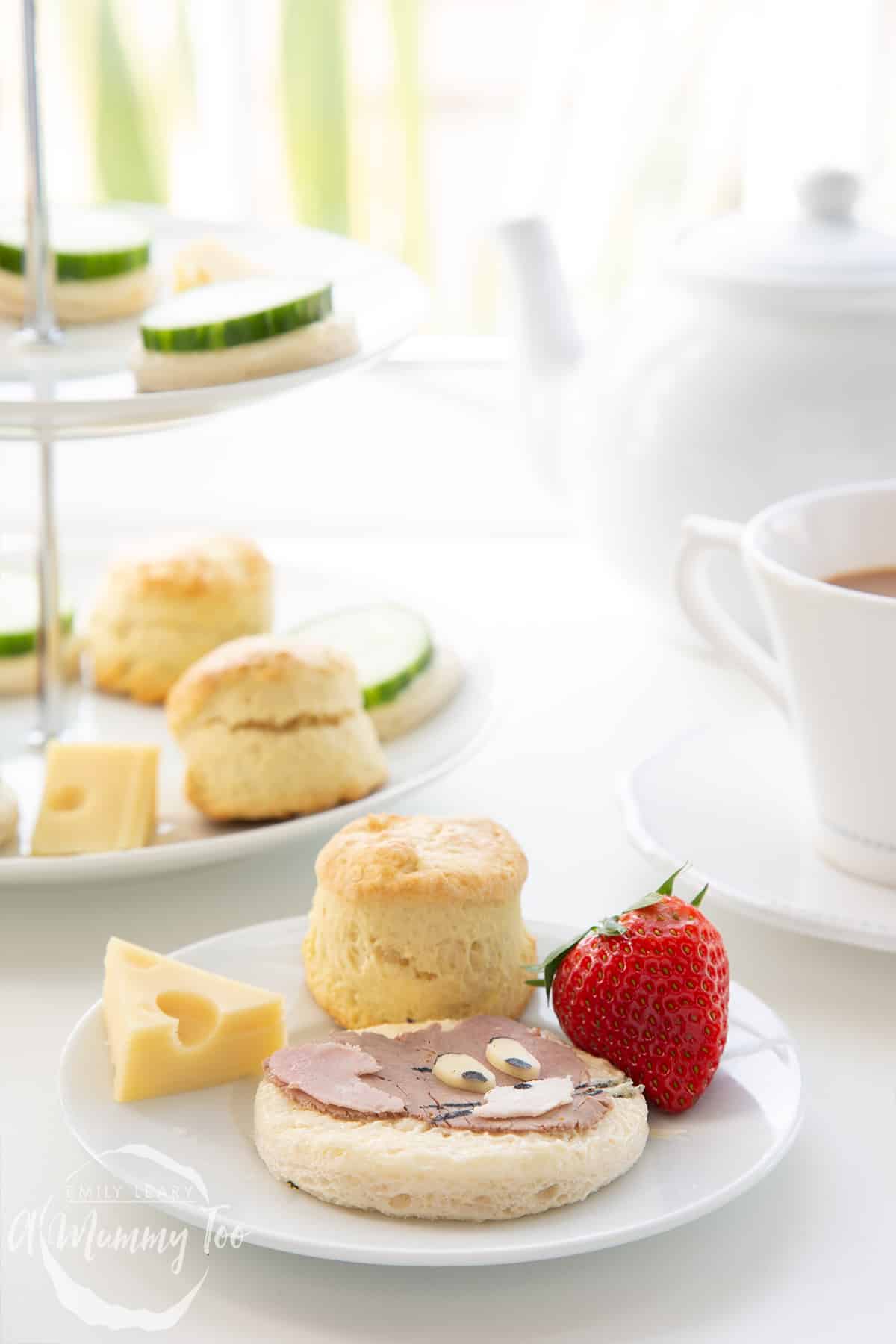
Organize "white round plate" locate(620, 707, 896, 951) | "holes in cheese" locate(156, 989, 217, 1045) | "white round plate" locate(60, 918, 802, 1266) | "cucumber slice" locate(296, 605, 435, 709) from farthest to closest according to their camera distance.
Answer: "cucumber slice" locate(296, 605, 435, 709) → "white round plate" locate(620, 707, 896, 951) → "holes in cheese" locate(156, 989, 217, 1045) → "white round plate" locate(60, 918, 802, 1266)

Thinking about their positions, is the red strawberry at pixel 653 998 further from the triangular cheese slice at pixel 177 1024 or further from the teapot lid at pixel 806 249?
the teapot lid at pixel 806 249

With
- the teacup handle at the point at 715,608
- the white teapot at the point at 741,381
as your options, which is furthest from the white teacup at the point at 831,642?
the white teapot at the point at 741,381

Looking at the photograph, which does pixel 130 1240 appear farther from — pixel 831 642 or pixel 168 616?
pixel 168 616

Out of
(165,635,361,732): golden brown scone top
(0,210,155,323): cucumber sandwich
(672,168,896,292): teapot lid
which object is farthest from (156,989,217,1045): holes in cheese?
(672,168,896,292): teapot lid

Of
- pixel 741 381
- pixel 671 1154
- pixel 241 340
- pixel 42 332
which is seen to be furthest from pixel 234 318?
pixel 671 1154

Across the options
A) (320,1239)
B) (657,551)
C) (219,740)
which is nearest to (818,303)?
(657,551)

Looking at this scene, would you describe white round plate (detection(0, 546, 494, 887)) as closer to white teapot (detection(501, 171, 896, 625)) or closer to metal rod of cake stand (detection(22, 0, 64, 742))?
metal rod of cake stand (detection(22, 0, 64, 742))
